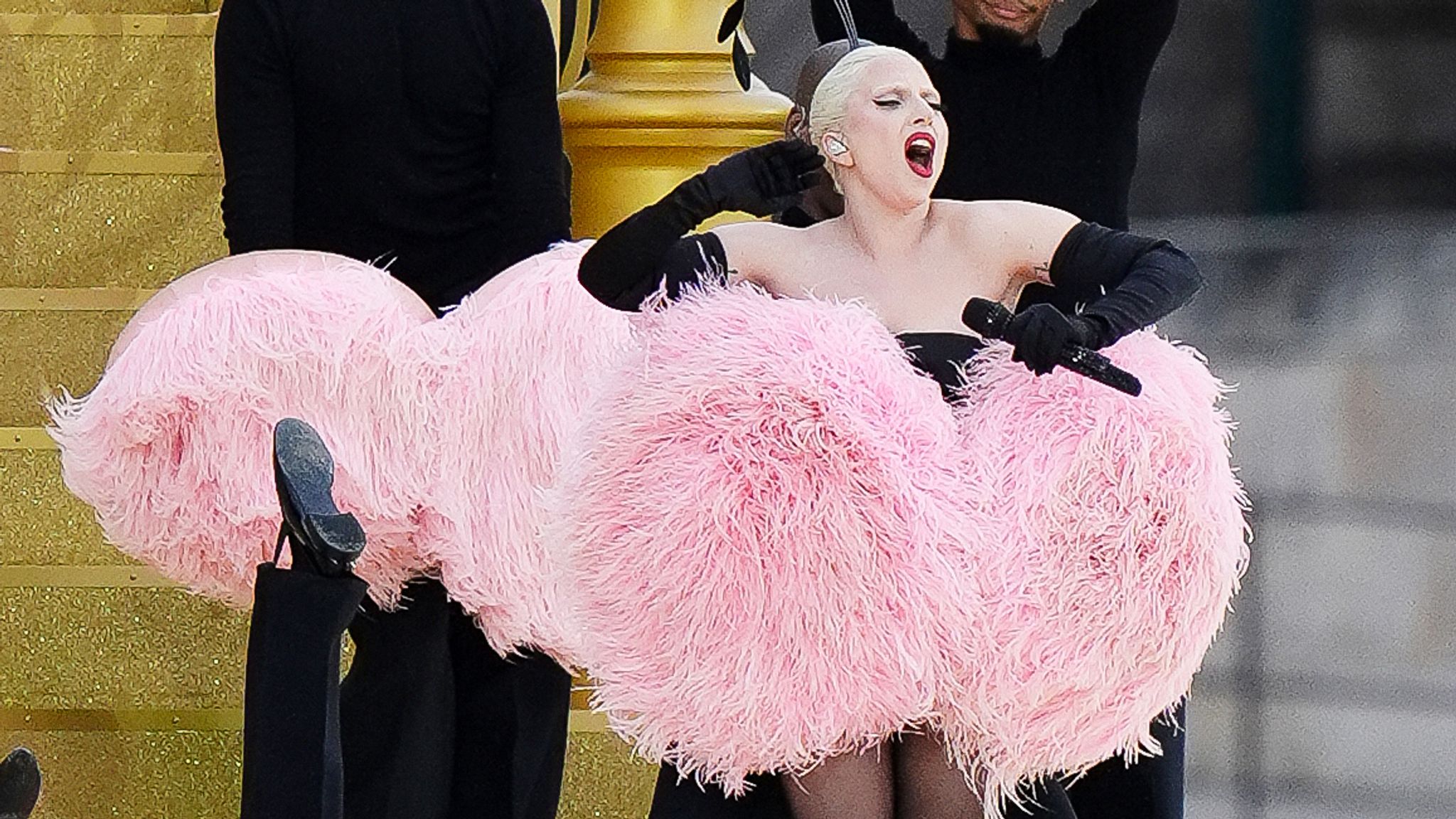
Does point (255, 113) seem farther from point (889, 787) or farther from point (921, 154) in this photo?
point (889, 787)

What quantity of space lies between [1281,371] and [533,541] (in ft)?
15.9

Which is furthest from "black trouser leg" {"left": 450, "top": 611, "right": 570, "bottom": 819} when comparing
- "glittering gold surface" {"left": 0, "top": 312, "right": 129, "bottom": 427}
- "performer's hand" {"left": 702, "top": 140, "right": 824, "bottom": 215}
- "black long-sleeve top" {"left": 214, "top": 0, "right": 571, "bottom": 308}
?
"glittering gold surface" {"left": 0, "top": 312, "right": 129, "bottom": 427}

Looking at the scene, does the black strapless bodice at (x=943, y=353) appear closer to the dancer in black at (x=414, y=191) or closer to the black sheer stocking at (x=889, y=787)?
the black sheer stocking at (x=889, y=787)

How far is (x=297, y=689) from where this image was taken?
1851 mm

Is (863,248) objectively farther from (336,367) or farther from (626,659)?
(336,367)

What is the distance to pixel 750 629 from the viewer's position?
1768 mm

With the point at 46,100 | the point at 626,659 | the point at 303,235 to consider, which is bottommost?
the point at 626,659

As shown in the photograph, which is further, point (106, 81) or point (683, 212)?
point (106, 81)

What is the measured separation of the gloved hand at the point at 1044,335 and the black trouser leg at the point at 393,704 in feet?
2.89

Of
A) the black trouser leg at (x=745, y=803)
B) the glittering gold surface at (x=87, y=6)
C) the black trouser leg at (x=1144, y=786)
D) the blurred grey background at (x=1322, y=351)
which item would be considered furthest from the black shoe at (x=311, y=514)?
the blurred grey background at (x=1322, y=351)

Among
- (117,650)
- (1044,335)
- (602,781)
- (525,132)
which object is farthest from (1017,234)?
(117,650)

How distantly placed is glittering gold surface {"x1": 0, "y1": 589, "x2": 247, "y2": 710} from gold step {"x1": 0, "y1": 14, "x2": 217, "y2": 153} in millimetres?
681

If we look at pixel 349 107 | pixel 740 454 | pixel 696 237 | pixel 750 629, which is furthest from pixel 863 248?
pixel 349 107

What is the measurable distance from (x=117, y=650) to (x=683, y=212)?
1508 mm
